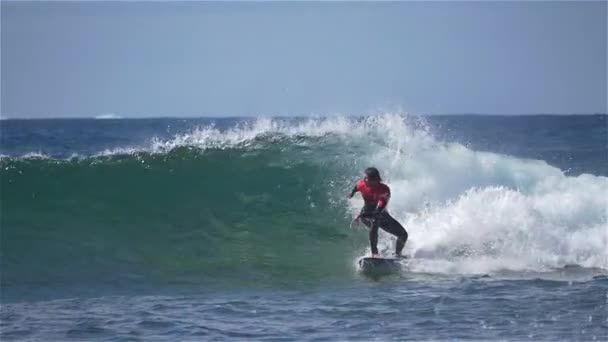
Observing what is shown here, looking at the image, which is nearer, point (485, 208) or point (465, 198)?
point (485, 208)

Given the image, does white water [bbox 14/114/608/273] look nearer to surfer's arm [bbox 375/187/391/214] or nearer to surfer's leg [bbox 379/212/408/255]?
surfer's leg [bbox 379/212/408/255]

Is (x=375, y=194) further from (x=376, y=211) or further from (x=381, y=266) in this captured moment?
(x=381, y=266)

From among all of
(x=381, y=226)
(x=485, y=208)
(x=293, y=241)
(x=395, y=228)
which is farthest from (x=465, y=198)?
(x=293, y=241)

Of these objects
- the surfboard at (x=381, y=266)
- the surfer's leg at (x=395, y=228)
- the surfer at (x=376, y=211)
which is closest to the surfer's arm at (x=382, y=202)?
the surfer at (x=376, y=211)

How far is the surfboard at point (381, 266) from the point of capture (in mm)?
12477

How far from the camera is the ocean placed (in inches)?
391

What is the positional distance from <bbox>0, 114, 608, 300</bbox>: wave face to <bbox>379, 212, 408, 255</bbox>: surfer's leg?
0.39 metres

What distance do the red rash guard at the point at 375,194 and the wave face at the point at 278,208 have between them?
1053mm

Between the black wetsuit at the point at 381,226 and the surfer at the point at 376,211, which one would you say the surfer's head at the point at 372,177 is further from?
the black wetsuit at the point at 381,226

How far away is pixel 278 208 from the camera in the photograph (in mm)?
16000

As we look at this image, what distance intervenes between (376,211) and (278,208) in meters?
3.59

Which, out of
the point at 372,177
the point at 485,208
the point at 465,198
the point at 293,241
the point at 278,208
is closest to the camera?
the point at 372,177

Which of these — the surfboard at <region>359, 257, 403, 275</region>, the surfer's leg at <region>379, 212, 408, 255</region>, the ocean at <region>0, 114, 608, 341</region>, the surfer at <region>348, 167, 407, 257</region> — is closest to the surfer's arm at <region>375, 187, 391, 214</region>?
the surfer at <region>348, 167, 407, 257</region>

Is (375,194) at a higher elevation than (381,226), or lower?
higher
